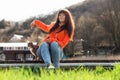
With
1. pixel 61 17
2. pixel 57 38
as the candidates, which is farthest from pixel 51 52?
pixel 61 17

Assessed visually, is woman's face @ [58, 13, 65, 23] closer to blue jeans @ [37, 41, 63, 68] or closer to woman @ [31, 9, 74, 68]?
woman @ [31, 9, 74, 68]

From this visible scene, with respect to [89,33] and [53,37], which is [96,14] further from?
[53,37]

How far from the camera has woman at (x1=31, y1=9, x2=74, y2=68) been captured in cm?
→ 512

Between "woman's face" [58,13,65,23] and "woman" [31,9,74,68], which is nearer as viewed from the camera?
"woman" [31,9,74,68]

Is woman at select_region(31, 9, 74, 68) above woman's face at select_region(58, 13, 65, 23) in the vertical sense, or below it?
below

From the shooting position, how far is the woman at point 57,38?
5117 mm

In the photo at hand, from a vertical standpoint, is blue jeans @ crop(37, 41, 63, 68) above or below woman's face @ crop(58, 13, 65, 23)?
below

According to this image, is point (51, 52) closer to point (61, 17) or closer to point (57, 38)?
point (57, 38)

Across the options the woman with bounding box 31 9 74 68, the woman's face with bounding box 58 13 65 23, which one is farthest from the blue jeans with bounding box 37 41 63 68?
the woman's face with bounding box 58 13 65 23

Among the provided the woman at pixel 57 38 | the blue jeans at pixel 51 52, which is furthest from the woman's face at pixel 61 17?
the blue jeans at pixel 51 52

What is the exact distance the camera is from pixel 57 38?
213 inches

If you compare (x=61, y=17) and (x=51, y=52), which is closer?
(x=51, y=52)

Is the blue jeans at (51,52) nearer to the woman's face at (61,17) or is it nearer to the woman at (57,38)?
the woman at (57,38)

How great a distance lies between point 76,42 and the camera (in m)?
36.9
